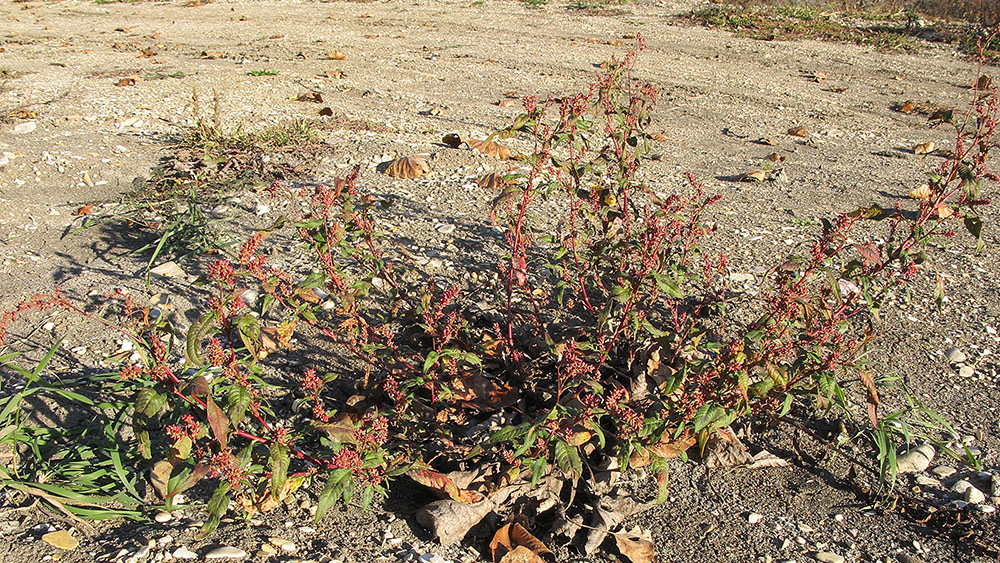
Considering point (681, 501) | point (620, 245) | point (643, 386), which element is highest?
point (620, 245)

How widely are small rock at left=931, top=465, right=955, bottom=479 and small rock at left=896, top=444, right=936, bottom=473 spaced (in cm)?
3

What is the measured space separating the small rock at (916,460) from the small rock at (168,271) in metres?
3.42

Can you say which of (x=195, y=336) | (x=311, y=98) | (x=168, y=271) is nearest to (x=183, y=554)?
(x=195, y=336)

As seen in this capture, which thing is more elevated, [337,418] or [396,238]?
[396,238]

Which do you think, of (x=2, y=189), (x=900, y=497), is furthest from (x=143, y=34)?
(x=900, y=497)

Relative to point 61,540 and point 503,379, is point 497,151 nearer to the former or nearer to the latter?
point 503,379

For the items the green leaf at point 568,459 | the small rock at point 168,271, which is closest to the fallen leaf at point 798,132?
the green leaf at point 568,459

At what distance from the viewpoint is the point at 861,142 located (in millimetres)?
6176

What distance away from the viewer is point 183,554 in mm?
1991

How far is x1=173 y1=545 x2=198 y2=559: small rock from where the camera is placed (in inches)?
78.2

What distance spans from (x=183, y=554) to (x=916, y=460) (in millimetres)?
2568

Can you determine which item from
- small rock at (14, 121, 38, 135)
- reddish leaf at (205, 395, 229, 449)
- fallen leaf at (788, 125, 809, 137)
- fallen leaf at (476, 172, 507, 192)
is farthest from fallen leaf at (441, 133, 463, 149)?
reddish leaf at (205, 395, 229, 449)

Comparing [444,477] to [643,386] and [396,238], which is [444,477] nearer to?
[643,386]

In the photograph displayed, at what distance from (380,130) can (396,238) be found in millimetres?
2211
